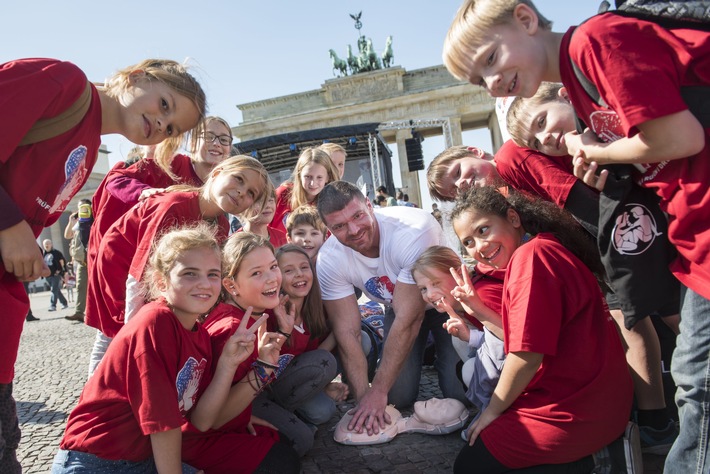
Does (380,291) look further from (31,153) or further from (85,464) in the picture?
(31,153)

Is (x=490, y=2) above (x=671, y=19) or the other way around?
above

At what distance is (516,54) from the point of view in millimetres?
1573

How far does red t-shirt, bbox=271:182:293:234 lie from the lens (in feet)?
16.6

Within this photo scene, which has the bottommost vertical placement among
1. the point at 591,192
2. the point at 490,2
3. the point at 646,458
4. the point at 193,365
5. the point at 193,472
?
the point at 646,458

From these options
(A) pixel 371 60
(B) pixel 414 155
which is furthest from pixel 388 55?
(B) pixel 414 155

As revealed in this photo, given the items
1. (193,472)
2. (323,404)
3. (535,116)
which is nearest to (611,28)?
(535,116)

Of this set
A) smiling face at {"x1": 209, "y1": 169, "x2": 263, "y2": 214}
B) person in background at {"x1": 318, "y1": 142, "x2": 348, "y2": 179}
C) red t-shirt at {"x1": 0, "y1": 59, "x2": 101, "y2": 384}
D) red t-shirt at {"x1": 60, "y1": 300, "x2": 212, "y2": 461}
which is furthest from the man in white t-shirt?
person in background at {"x1": 318, "y1": 142, "x2": 348, "y2": 179}

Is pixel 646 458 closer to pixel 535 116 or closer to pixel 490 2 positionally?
pixel 535 116

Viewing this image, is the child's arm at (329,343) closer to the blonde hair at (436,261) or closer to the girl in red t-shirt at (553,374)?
the blonde hair at (436,261)

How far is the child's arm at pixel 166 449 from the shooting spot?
1837mm

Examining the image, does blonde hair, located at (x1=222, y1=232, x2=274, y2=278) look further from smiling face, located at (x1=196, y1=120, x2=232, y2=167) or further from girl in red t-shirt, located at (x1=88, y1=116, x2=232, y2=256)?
smiling face, located at (x1=196, y1=120, x2=232, y2=167)

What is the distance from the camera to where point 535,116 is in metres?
2.13

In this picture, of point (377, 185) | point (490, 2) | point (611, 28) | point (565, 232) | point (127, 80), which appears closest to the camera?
point (611, 28)

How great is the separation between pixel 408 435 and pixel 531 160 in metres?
1.55
